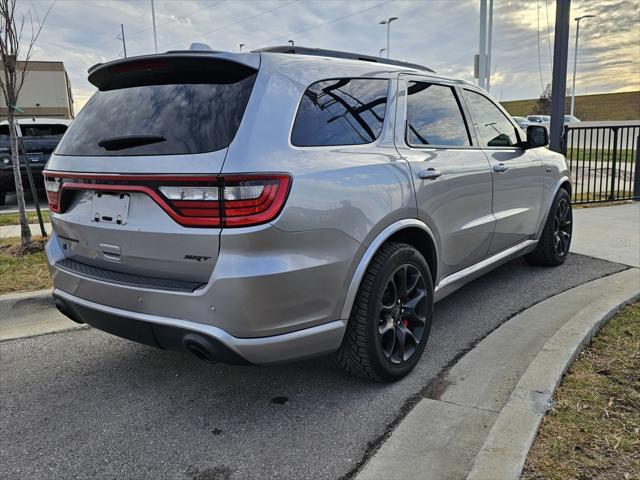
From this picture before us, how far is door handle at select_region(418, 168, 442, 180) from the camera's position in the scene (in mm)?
3217

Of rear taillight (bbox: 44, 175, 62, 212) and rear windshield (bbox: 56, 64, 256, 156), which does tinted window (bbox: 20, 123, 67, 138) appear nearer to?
rear taillight (bbox: 44, 175, 62, 212)

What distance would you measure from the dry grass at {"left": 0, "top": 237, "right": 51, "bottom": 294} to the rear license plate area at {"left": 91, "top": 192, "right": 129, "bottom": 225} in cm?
251

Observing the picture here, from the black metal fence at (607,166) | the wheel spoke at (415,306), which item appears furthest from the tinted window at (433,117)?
the black metal fence at (607,166)

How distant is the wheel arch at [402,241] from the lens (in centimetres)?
271

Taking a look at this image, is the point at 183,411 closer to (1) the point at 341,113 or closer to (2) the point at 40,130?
(1) the point at 341,113

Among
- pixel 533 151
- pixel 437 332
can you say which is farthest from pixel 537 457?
pixel 533 151

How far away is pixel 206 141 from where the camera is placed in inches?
95.6

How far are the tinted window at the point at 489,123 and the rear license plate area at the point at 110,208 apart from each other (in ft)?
8.65

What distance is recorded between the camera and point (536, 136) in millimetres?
4641

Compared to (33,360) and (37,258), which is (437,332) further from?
(37,258)

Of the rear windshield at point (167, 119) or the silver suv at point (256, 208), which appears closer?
the silver suv at point (256, 208)

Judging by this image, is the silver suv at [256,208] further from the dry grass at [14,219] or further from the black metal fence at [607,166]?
the dry grass at [14,219]

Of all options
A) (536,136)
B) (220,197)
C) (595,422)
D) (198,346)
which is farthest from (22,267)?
(595,422)

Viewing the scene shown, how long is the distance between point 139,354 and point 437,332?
2.07 m
